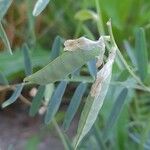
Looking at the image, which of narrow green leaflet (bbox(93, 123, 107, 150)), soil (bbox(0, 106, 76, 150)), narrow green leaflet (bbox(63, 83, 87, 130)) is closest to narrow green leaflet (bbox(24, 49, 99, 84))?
narrow green leaflet (bbox(63, 83, 87, 130))

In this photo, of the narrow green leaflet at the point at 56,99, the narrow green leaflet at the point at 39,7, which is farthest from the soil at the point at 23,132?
the narrow green leaflet at the point at 39,7

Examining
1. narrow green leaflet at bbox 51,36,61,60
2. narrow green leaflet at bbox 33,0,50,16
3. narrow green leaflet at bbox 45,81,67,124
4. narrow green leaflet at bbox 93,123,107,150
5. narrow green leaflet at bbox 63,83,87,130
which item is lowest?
narrow green leaflet at bbox 93,123,107,150

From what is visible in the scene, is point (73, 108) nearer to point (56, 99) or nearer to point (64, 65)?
point (56, 99)

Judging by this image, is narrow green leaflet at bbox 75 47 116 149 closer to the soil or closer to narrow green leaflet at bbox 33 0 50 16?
narrow green leaflet at bbox 33 0 50 16

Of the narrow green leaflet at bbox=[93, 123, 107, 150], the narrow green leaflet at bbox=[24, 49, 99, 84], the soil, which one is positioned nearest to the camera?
the narrow green leaflet at bbox=[24, 49, 99, 84]

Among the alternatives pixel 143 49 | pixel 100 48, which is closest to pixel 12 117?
pixel 143 49

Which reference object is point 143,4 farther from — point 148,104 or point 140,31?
point 140,31

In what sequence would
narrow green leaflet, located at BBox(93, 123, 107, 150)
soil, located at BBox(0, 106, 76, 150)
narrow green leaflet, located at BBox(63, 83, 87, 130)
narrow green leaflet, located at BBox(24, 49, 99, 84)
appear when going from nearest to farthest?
narrow green leaflet, located at BBox(24, 49, 99, 84)
narrow green leaflet, located at BBox(63, 83, 87, 130)
narrow green leaflet, located at BBox(93, 123, 107, 150)
soil, located at BBox(0, 106, 76, 150)

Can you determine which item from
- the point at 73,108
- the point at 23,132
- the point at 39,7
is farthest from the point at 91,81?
the point at 23,132

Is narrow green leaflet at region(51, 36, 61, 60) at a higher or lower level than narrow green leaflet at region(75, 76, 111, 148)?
lower
